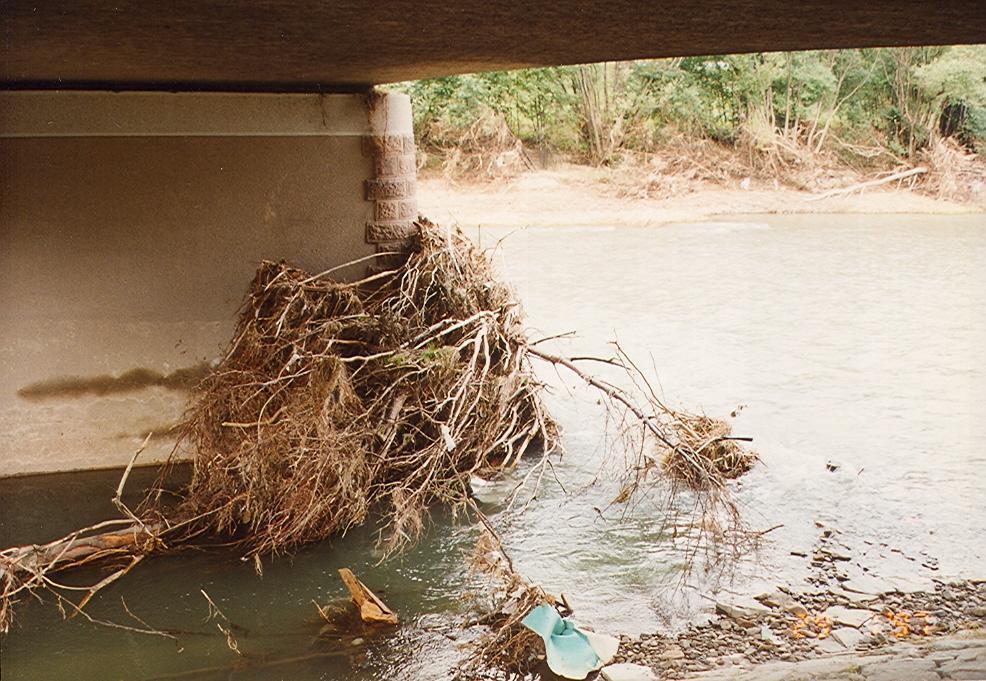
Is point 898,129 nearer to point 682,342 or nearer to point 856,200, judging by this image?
point 856,200

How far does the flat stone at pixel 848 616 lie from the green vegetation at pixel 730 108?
18505 millimetres

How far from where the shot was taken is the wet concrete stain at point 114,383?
275 inches

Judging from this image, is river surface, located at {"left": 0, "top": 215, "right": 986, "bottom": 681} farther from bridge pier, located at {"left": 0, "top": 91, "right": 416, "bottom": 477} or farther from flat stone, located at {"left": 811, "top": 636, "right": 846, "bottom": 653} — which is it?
flat stone, located at {"left": 811, "top": 636, "right": 846, "bottom": 653}

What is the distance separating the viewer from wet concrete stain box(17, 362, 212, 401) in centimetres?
698

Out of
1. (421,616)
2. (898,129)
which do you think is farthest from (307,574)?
(898,129)

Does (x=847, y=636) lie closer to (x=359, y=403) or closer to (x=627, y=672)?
(x=627, y=672)

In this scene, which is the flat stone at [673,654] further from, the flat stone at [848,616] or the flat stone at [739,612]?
the flat stone at [848,616]

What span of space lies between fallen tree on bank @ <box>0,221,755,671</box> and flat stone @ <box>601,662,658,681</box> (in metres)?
0.68

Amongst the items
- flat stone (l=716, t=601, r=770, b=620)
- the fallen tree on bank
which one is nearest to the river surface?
flat stone (l=716, t=601, r=770, b=620)

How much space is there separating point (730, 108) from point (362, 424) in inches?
783

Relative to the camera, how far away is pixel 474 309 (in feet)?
23.7

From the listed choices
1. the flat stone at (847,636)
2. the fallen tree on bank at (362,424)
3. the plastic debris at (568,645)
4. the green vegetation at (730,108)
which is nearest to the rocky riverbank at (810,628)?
the flat stone at (847,636)

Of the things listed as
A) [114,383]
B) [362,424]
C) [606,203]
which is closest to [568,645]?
[362,424]

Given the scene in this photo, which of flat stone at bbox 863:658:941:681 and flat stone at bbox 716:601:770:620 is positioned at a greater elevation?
flat stone at bbox 863:658:941:681
